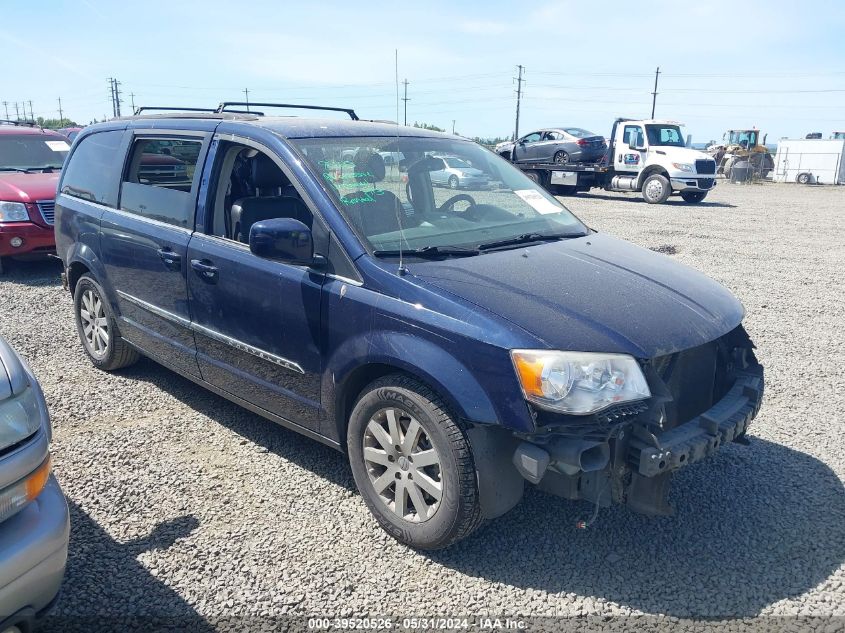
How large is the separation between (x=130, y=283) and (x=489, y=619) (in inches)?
128

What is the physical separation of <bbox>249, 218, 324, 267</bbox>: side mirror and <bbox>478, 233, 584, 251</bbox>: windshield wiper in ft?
2.93

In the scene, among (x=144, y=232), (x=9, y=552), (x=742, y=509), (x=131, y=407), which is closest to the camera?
(x=9, y=552)

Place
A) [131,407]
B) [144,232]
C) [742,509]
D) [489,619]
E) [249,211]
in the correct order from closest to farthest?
[489,619] → [742,509] → [249,211] → [144,232] → [131,407]

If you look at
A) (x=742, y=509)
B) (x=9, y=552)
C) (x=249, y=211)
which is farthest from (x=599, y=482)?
(x=249, y=211)

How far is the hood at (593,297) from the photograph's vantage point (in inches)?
107

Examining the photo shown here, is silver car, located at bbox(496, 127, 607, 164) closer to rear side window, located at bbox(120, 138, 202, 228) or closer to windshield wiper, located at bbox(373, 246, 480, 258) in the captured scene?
rear side window, located at bbox(120, 138, 202, 228)

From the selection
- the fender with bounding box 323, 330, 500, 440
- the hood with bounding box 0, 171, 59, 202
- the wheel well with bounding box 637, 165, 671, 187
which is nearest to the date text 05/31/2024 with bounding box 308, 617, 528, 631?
the fender with bounding box 323, 330, 500, 440

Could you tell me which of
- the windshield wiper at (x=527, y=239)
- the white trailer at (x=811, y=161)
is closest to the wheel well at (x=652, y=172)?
the windshield wiper at (x=527, y=239)

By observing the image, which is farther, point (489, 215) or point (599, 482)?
point (489, 215)

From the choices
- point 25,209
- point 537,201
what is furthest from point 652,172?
point 537,201

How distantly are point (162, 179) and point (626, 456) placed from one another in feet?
11.0

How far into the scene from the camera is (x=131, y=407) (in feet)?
15.1

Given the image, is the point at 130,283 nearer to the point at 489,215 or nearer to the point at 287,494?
the point at 287,494

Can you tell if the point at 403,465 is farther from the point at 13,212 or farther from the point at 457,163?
the point at 13,212
